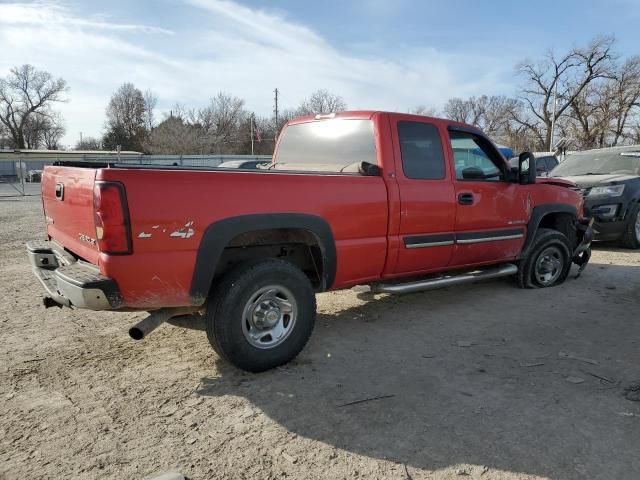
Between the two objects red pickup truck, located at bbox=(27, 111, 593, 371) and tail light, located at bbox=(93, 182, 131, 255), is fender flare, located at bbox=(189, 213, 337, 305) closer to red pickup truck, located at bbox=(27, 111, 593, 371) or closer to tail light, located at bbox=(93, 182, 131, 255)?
red pickup truck, located at bbox=(27, 111, 593, 371)

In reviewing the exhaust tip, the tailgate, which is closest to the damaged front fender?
the exhaust tip

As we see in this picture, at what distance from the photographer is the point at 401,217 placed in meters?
4.25

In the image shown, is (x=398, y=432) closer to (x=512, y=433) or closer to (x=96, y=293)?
(x=512, y=433)

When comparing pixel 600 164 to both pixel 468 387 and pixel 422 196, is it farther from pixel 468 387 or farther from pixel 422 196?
pixel 468 387

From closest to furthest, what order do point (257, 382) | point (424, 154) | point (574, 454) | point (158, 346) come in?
point (574, 454) < point (257, 382) < point (158, 346) < point (424, 154)

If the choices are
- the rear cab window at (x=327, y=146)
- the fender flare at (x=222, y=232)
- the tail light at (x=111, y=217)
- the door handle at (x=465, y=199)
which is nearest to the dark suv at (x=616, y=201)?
the door handle at (x=465, y=199)

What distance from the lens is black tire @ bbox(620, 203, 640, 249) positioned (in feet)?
28.5

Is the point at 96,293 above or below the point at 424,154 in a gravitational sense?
below

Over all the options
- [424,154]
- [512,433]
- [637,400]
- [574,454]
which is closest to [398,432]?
[512,433]

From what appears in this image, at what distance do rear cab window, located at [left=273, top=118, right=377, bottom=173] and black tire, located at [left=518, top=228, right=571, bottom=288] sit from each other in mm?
2733

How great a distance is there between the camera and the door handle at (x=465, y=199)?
15.6 feet

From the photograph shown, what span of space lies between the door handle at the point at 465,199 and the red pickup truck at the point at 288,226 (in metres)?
0.02

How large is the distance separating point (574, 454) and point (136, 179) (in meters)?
2.95

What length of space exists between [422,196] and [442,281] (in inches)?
36.6
